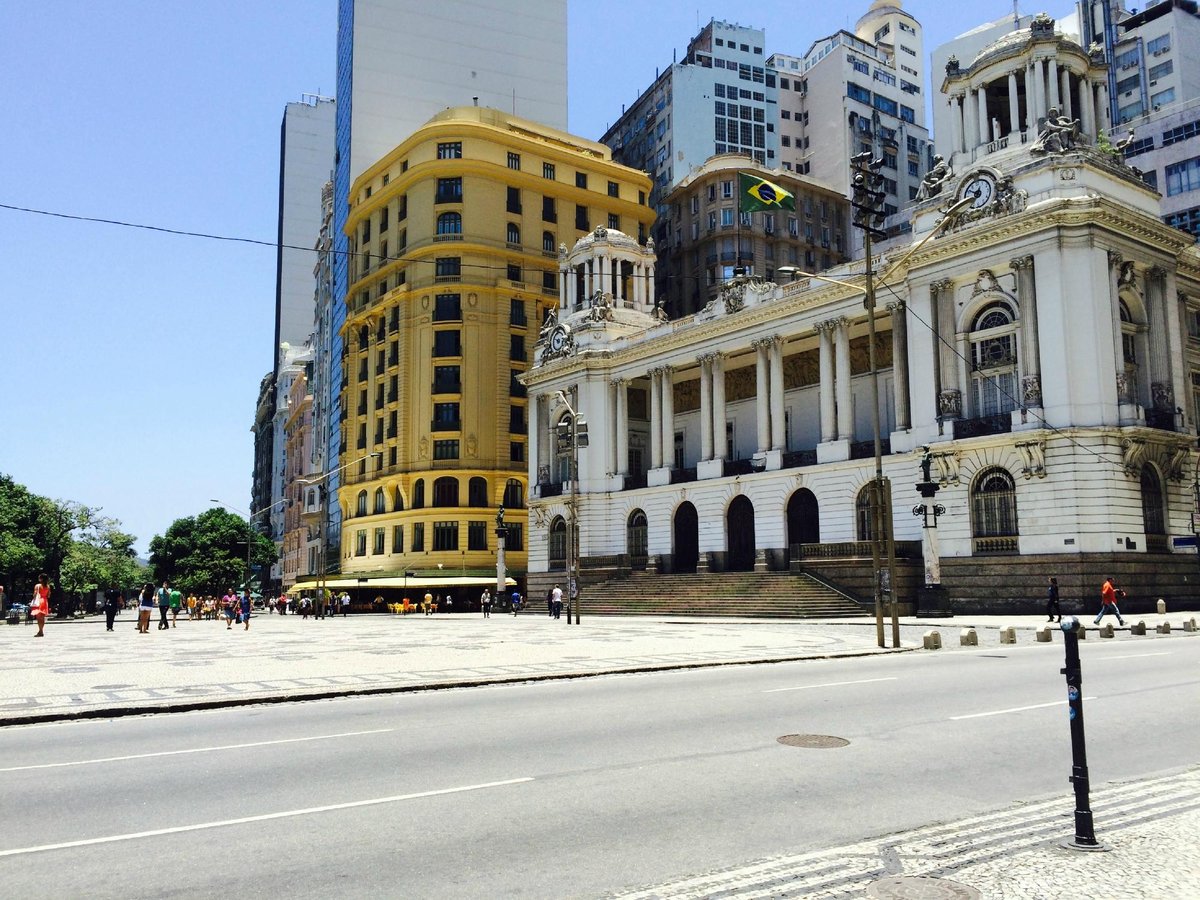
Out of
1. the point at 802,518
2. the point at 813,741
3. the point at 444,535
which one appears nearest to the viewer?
the point at 813,741

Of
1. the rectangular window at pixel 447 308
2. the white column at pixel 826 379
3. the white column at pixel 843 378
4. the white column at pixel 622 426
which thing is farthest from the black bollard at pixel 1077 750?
the rectangular window at pixel 447 308

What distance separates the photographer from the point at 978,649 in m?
24.9

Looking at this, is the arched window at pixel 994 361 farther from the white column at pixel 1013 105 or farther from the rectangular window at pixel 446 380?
the rectangular window at pixel 446 380

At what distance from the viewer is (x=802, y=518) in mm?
55438

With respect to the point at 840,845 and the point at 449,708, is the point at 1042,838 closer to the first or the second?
the point at 840,845

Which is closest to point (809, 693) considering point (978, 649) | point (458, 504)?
point (978, 649)

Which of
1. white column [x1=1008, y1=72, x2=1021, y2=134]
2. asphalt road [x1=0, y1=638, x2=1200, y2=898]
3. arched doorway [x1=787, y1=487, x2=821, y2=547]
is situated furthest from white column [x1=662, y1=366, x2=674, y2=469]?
asphalt road [x1=0, y1=638, x2=1200, y2=898]

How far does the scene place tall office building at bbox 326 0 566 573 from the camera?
301ft

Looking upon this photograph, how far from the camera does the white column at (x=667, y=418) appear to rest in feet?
209

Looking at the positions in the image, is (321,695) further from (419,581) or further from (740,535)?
(419,581)

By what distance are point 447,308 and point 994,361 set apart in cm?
4607

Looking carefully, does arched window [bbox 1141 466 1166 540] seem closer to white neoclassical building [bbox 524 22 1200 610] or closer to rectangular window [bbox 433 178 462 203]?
white neoclassical building [bbox 524 22 1200 610]

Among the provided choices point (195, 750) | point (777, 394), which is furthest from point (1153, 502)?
point (195, 750)

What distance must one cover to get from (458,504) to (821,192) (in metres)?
53.0
